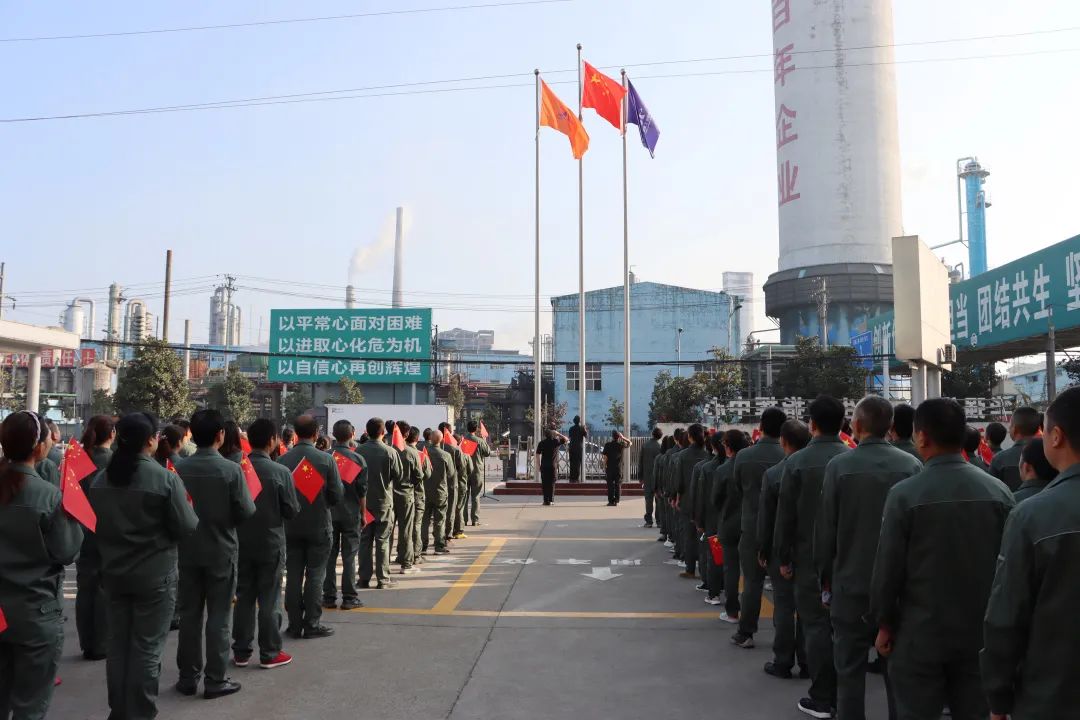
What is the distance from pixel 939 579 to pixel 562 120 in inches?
793

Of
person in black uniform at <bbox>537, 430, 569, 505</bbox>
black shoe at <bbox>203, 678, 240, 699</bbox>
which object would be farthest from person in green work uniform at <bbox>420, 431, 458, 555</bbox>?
person in black uniform at <bbox>537, 430, 569, 505</bbox>

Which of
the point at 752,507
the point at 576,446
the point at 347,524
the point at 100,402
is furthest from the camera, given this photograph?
the point at 100,402

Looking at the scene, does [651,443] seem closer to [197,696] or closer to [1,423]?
[197,696]

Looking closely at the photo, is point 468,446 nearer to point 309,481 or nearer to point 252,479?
point 309,481

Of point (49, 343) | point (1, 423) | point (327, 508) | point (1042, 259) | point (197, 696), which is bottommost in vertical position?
point (197, 696)

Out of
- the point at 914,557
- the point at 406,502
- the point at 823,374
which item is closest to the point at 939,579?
the point at 914,557

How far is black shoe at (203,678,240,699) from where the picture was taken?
513cm

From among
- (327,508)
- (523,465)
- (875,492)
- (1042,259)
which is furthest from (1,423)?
(1042,259)

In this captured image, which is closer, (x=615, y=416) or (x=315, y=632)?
(x=315, y=632)

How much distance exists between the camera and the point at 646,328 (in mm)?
61062

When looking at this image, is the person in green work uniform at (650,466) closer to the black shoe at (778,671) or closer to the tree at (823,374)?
the black shoe at (778,671)

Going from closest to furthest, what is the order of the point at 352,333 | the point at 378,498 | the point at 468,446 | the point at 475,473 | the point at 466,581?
the point at 378,498
the point at 466,581
the point at 468,446
the point at 475,473
the point at 352,333

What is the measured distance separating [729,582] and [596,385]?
5077 cm

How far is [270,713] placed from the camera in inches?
190
